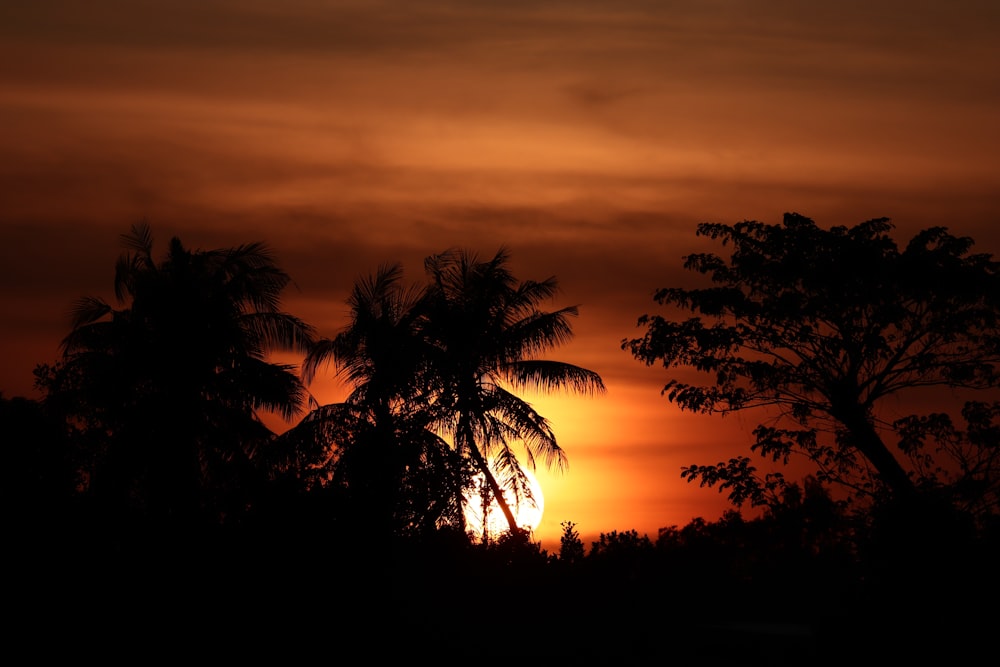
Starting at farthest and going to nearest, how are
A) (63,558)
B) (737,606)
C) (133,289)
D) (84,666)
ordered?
(133,289) < (737,606) < (63,558) < (84,666)

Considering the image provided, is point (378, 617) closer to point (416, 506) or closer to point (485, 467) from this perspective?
point (416, 506)

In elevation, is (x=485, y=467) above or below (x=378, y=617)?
above

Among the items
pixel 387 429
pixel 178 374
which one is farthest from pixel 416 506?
pixel 178 374

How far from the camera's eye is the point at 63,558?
14.2m

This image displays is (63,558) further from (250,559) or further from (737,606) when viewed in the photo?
(737,606)

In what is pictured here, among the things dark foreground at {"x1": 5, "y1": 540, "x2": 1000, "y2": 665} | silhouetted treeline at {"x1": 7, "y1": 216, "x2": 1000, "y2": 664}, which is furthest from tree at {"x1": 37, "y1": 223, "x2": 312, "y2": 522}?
dark foreground at {"x1": 5, "y1": 540, "x2": 1000, "y2": 665}

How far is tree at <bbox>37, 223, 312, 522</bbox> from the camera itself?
77.0 feet

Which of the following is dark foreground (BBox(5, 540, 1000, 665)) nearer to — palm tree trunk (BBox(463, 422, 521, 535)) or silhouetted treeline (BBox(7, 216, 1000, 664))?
silhouetted treeline (BBox(7, 216, 1000, 664))

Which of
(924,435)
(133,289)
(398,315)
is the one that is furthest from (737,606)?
(133,289)

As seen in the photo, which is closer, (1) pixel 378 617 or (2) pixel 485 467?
(1) pixel 378 617

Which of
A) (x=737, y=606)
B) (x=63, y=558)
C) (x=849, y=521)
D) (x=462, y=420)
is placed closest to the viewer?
(x=63, y=558)

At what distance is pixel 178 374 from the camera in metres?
24.8

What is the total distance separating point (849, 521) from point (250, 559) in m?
8.83

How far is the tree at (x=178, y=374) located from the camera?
2347cm
